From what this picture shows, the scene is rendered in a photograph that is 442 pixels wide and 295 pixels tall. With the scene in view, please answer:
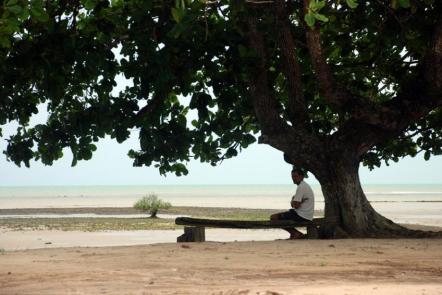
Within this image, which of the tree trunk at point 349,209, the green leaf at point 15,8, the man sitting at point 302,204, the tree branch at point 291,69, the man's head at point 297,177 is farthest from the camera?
the man's head at point 297,177

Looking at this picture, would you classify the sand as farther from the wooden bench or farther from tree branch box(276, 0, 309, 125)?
tree branch box(276, 0, 309, 125)

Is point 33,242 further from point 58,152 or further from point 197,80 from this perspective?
point 197,80

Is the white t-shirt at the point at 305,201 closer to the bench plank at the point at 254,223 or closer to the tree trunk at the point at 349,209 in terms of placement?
the bench plank at the point at 254,223

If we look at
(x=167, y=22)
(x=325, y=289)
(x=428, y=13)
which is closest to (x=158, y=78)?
(x=167, y=22)

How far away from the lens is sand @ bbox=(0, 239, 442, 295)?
7.54m

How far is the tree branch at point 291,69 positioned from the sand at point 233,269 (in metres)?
3.16

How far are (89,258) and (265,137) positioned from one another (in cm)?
531

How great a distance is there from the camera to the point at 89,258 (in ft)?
34.7

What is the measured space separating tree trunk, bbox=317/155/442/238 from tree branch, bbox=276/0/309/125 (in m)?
1.24

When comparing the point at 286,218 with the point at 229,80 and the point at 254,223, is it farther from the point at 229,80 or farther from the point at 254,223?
the point at 229,80

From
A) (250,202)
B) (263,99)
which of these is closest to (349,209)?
(263,99)

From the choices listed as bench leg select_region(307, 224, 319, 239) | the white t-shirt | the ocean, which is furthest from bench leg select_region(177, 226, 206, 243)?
the ocean

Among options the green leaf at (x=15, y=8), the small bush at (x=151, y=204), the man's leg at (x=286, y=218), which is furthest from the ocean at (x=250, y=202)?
the green leaf at (x=15, y=8)

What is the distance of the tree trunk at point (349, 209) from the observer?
14094 millimetres
